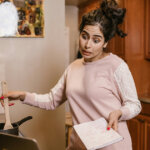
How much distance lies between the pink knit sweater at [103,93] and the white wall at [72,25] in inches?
110

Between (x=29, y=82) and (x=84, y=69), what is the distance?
65 cm

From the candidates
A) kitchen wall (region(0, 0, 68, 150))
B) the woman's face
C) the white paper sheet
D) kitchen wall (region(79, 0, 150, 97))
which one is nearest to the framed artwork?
kitchen wall (region(0, 0, 68, 150))

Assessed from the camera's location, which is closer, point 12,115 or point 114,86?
point 114,86

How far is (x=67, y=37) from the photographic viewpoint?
3920 millimetres

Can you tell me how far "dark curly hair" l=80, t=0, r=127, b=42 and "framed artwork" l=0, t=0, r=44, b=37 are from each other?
0.63 m

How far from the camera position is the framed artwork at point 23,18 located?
1.66 meters

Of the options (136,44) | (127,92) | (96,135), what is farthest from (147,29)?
(96,135)

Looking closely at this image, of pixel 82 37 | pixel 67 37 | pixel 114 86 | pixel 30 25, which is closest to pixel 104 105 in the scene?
pixel 114 86

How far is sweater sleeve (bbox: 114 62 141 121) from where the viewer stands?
3.73 ft

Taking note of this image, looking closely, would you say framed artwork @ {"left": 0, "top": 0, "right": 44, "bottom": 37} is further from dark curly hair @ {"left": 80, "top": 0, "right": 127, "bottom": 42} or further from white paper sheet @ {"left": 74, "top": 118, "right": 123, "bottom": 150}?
white paper sheet @ {"left": 74, "top": 118, "right": 123, "bottom": 150}

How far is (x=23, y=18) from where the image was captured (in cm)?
172

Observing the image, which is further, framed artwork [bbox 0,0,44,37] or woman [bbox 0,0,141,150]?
framed artwork [bbox 0,0,44,37]

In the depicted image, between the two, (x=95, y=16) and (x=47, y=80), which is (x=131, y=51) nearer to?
(x=47, y=80)

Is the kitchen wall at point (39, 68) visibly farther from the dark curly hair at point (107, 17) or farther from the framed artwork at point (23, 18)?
the dark curly hair at point (107, 17)
